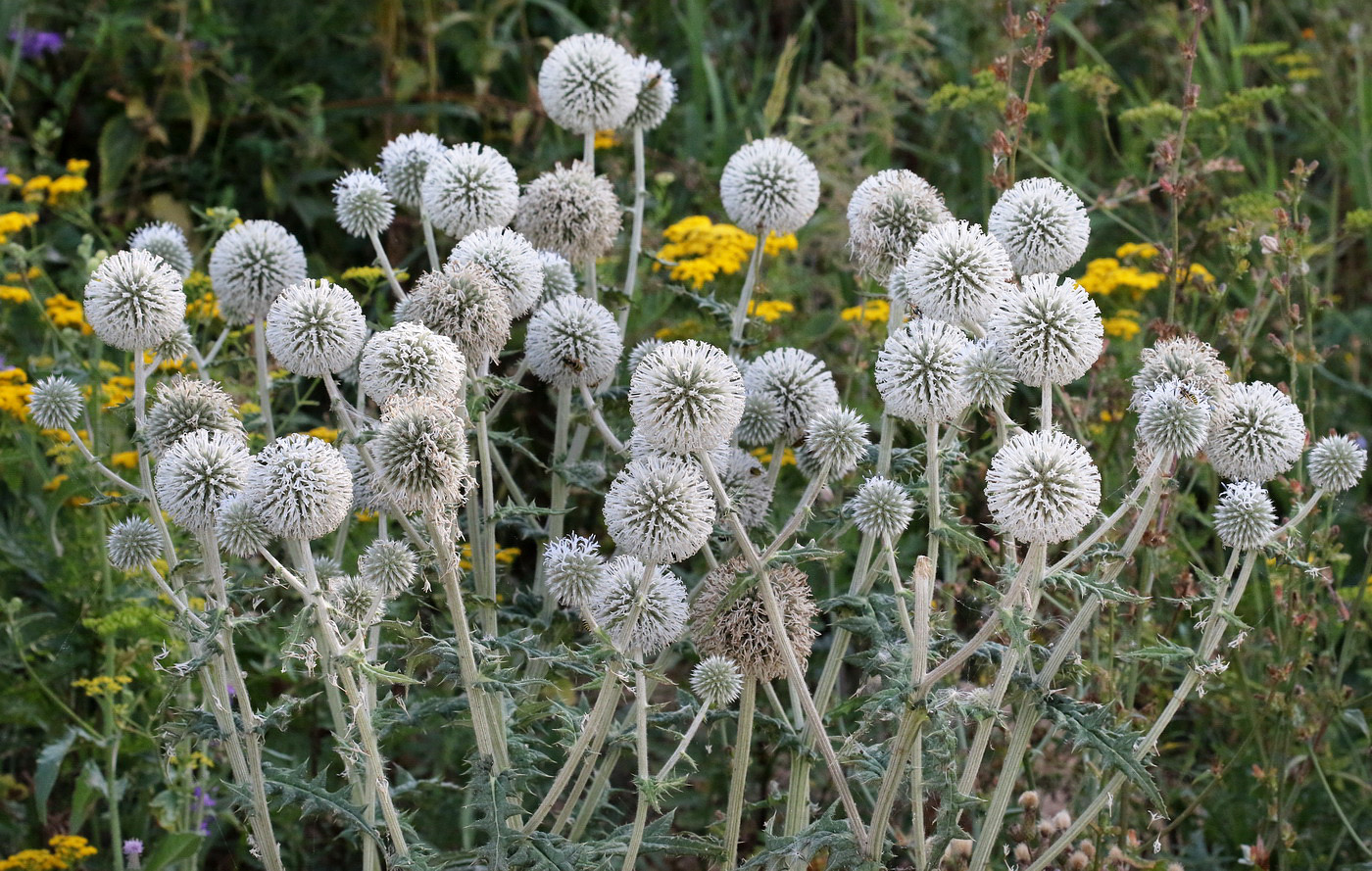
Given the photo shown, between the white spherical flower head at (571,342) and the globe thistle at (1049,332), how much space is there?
1.00 m

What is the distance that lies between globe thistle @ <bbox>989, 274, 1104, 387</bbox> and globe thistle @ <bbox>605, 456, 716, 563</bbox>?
66cm

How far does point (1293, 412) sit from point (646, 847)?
159 centimetres

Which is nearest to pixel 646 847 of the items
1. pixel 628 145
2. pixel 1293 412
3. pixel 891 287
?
pixel 891 287

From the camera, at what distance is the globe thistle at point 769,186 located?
3680 millimetres

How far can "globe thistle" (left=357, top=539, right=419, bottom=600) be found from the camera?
9.92 ft

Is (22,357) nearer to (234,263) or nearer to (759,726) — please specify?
(234,263)

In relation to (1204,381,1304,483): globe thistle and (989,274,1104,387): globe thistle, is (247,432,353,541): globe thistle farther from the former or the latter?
(1204,381,1304,483): globe thistle

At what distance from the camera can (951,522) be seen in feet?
9.52

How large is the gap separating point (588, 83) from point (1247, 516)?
78.7 inches

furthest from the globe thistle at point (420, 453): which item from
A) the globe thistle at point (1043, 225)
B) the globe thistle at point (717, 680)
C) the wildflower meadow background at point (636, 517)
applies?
the globe thistle at point (1043, 225)

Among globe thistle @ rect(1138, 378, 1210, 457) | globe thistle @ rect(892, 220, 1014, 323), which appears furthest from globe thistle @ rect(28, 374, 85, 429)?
globe thistle @ rect(1138, 378, 1210, 457)

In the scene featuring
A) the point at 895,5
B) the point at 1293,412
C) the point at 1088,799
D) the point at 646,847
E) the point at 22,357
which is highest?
the point at 895,5

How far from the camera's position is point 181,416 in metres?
3.02

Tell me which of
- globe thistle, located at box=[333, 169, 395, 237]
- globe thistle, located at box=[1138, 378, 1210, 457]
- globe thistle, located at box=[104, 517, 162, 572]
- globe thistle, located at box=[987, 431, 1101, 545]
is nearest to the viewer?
globe thistle, located at box=[987, 431, 1101, 545]
